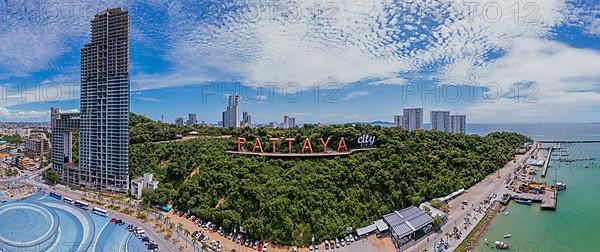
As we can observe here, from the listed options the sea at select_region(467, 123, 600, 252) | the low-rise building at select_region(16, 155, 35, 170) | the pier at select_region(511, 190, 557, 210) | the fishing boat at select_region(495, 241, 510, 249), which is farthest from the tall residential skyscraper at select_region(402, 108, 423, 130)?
the low-rise building at select_region(16, 155, 35, 170)

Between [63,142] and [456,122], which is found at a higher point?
[456,122]

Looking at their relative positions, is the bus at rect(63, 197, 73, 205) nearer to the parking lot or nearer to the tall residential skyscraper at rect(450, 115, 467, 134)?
the parking lot

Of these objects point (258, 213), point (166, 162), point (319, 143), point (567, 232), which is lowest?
point (567, 232)

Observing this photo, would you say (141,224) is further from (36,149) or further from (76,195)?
(36,149)

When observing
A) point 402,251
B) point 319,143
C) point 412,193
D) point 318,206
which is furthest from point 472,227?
point 319,143

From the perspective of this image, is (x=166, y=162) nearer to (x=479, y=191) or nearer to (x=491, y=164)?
A: (x=479, y=191)

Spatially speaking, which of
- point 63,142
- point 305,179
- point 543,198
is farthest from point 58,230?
point 543,198

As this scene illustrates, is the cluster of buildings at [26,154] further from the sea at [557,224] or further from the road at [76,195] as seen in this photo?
the sea at [557,224]
